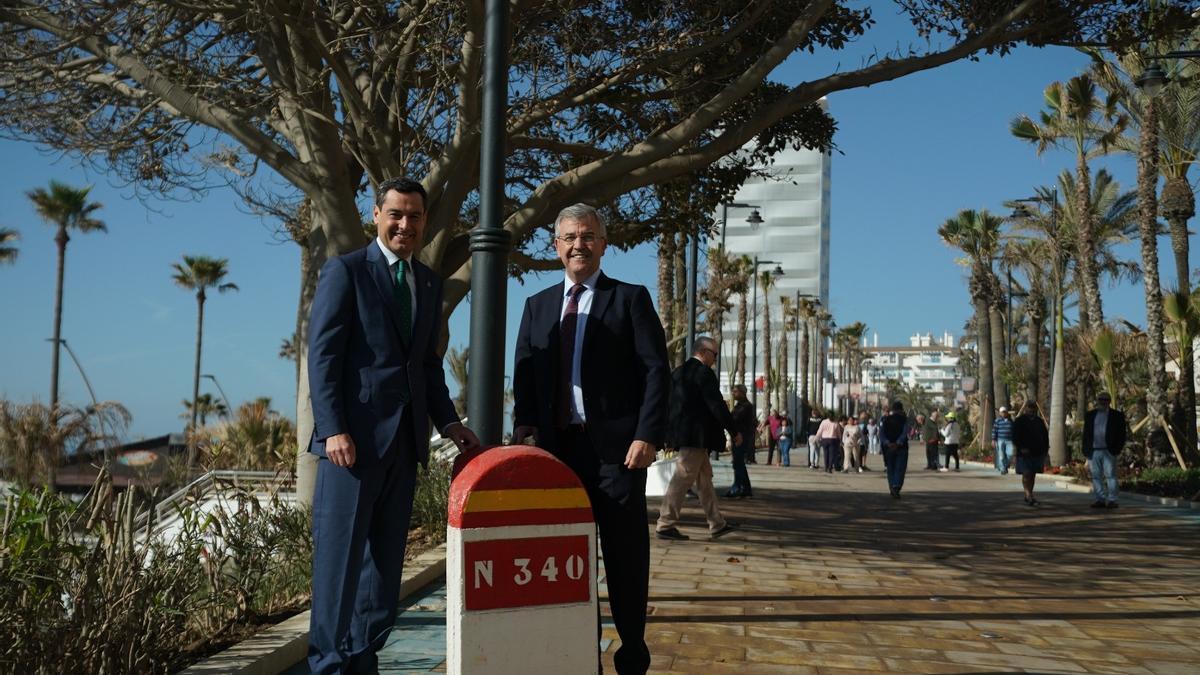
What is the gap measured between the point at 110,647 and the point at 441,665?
1.53 metres

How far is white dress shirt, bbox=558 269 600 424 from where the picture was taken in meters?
4.61

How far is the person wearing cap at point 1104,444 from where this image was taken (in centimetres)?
1644

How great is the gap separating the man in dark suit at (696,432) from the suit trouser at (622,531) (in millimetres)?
6593

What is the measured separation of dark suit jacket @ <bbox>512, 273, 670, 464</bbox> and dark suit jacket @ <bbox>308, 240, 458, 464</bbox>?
1.26ft

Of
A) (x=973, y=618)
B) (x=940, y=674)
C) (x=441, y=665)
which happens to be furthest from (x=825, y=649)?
(x=441, y=665)

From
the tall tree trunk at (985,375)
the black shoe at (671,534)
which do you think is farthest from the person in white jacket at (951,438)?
the black shoe at (671,534)

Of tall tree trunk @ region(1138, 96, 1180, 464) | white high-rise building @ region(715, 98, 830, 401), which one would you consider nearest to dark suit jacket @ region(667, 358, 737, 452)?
tall tree trunk @ region(1138, 96, 1180, 464)

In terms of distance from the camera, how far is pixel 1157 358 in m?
23.5

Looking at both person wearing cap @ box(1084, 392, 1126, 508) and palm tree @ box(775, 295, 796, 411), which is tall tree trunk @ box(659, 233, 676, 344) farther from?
palm tree @ box(775, 295, 796, 411)

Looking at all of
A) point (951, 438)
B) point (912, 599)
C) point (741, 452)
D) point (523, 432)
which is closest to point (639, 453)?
point (523, 432)

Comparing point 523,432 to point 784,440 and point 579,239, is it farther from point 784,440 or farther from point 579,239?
point 784,440

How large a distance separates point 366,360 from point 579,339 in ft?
2.87

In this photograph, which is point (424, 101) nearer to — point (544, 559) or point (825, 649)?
point (825, 649)

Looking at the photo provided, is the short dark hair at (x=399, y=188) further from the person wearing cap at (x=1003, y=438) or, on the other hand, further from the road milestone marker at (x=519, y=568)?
the person wearing cap at (x=1003, y=438)
